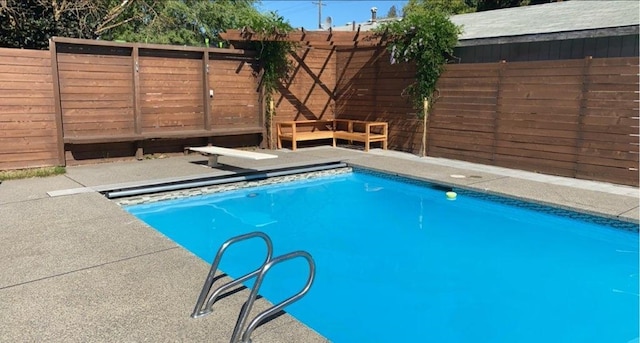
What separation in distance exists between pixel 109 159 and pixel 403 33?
633cm

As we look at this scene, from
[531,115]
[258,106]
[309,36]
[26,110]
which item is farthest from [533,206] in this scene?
[26,110]

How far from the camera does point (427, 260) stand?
4.98 metres

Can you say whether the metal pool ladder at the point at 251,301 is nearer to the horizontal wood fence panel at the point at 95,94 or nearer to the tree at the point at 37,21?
the horizontal wood fence panel at the point at 95,94

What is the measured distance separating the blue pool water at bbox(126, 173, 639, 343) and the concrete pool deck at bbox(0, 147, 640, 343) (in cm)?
56

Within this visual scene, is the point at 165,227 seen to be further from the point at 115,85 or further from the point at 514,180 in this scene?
the point at 514,180

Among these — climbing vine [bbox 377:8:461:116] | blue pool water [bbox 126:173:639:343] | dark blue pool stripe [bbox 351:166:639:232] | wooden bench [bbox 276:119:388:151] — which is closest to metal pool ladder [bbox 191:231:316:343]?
blue pool water [bbox 126:173:639:343]

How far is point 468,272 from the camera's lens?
465 centimetres

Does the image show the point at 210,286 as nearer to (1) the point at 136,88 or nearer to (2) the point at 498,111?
(1) the point at 136,88

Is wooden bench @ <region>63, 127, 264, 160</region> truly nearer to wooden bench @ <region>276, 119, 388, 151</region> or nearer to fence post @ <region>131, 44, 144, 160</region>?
fence post @ <region>131, 44, 144, 160</region>

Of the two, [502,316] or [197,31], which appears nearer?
[502,316]

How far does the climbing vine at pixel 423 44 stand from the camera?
917 cm

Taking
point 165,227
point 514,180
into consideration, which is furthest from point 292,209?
point 514,180

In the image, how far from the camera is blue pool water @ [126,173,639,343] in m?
3.68

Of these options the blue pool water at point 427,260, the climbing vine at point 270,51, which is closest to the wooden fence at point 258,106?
the climbing vine at point 270,51
